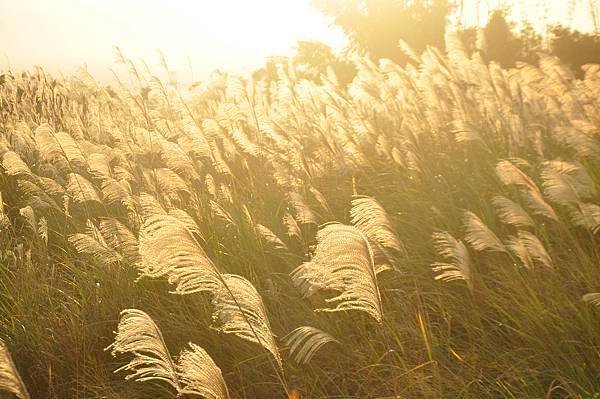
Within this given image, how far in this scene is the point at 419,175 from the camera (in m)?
4.68

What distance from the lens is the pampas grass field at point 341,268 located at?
78.9 inches

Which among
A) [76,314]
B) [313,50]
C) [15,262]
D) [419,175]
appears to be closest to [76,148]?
[15,262]

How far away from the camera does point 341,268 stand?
2.07 m

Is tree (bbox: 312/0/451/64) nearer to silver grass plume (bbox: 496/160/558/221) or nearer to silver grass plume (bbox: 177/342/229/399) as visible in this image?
silver grass plume (bbox: 496/160/558/221)

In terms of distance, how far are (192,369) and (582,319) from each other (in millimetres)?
1688

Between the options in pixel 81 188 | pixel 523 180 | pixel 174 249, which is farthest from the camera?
pixel 81 188

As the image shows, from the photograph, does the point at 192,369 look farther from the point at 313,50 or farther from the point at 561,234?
the point at 313,50

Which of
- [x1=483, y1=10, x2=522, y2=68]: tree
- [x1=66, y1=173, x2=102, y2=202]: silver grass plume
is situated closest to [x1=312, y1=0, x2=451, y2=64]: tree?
[x1=483, y1=10, x2=522, y2=68]: tree

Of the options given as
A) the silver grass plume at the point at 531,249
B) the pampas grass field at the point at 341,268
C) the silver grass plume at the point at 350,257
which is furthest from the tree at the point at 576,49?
the silver grass plume at the point at 350,257

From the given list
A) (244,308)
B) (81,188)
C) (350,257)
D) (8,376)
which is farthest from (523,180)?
(81,188)

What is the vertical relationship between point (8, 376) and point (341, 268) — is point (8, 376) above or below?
below

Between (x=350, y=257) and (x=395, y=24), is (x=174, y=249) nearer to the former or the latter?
(x=350, y=257)

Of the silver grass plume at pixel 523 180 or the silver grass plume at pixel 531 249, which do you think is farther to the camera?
the silver grass plume at pixel 523 180

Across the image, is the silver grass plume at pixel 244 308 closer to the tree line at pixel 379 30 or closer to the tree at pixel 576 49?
the tree at pixel 576 49
